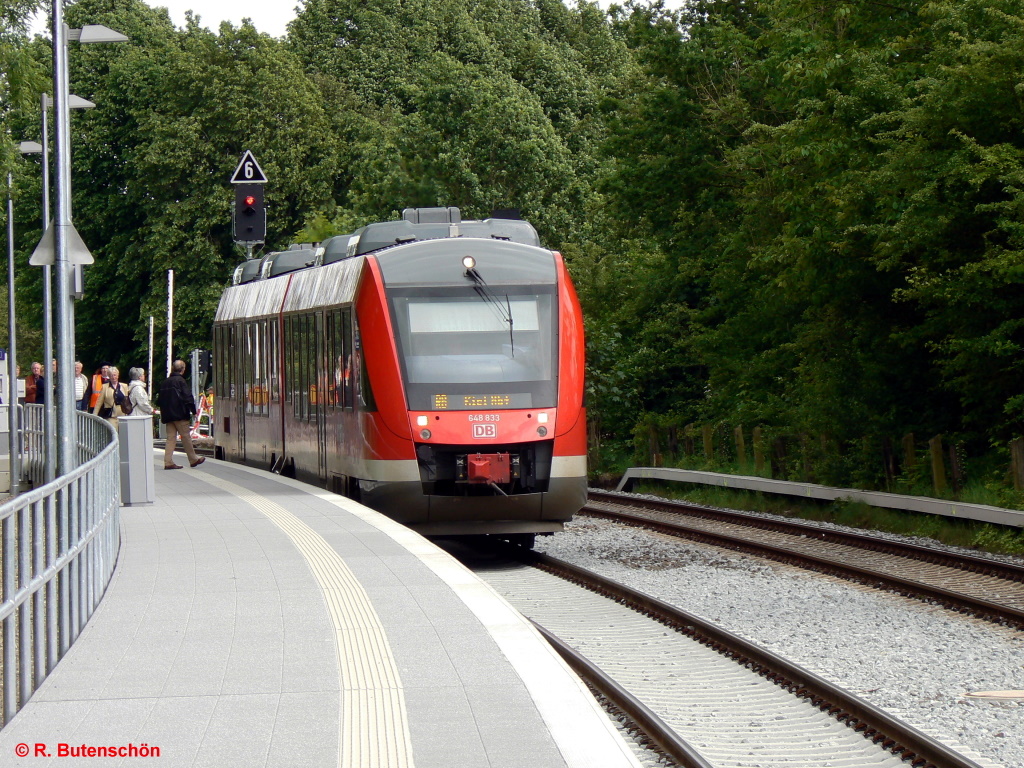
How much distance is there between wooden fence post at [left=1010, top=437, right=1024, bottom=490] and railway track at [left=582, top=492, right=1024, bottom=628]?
172cm

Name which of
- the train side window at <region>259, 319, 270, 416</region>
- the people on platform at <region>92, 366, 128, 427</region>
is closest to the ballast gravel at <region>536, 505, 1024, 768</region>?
the train side window at <region>259, 319, 270, 416</region>

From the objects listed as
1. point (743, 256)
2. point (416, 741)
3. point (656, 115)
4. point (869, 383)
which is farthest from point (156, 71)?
point (416, 741)

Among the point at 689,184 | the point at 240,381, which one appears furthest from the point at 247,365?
the point at 689,184

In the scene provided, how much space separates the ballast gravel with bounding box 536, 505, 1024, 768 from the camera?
788cm

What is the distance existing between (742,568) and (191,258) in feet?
134

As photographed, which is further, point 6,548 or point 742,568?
point 742,568

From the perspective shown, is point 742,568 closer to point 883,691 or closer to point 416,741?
point 883,691

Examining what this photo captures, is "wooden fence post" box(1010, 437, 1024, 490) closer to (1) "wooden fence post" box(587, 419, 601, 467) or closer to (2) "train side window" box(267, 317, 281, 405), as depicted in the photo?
(2) "train side window" box(267, 317, 281, 405)

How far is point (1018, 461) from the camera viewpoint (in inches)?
633

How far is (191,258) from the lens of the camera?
52281mm

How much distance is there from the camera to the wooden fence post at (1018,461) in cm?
1605

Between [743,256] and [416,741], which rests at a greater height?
[743,256]

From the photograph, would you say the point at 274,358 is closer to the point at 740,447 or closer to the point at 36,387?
the point at 740,447

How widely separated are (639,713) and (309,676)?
1.75 m
